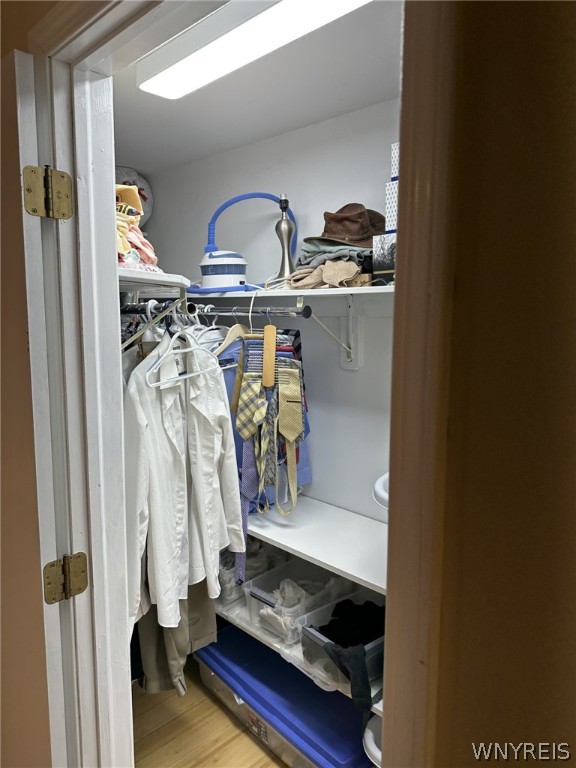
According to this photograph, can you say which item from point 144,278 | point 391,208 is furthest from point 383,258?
point 144,278

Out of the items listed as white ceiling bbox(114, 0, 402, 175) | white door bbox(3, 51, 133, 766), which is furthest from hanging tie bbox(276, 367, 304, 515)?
white ceiling bbox(114, 0, 402, 175)

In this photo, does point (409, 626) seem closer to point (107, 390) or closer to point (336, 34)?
point (107, 390)

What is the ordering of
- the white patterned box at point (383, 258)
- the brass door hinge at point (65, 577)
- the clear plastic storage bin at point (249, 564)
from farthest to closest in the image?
the clear plastic storage bin at point (249, 564) → the white patterned box at point (383, 258) → the brass door hinge at point (65, 577)

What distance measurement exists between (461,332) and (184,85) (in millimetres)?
1476

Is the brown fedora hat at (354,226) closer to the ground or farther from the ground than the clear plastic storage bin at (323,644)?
farther from the ground

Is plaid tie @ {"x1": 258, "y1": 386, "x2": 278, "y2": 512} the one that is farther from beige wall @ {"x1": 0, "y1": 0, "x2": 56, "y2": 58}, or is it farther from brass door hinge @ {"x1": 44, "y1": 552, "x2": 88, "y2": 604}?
beige wall @ {"x1": 0, "y1": 0, "x2": 56, "y2": 58}

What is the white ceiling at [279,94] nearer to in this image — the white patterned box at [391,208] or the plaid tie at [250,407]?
the white patterned box at [391,208]

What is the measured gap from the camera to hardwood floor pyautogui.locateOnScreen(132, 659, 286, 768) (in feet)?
5.77

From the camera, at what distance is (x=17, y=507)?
3.36 feet

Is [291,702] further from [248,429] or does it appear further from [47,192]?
[47,192]

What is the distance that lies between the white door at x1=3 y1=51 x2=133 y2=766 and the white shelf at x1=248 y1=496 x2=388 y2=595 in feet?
2.40

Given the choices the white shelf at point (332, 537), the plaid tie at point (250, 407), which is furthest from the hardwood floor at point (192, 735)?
the plaid tie at point (250, 407)

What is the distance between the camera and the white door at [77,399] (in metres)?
0.88

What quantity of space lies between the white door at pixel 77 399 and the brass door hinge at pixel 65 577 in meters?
0.01
